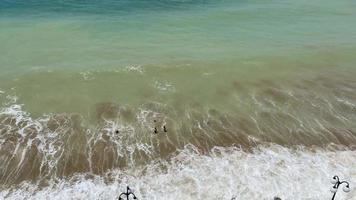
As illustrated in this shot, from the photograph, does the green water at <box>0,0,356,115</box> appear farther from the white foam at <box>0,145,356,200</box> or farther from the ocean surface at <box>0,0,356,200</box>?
Result: the white foam at <box>0,145,356,200</box>

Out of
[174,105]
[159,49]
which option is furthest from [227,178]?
[159,49]

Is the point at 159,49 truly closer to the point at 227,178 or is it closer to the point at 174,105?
the point at 174,105

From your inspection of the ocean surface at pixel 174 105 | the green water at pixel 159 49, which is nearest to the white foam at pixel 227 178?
the ocean surface at pixel 174 105

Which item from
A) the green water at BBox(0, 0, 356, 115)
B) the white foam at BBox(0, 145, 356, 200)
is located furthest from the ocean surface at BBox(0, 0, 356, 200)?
the green water at BBox(0, 0, 356, 115)

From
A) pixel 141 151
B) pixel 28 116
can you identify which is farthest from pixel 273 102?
pixel 28 116

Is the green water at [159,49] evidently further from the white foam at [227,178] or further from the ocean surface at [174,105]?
the white foam at [227,178]

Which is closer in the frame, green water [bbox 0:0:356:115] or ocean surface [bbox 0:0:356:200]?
ocean surface [bbox 0:0:356:200]
